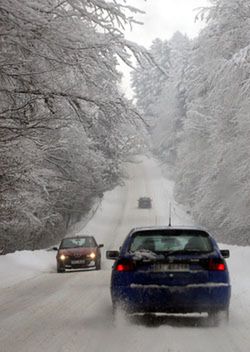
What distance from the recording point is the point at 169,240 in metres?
11.6

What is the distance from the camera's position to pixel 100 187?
187ft

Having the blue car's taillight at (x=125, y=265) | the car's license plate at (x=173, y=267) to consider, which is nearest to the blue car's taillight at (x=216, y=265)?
the car's license plate at (x=173, y=267)

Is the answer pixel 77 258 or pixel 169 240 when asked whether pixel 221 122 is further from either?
pixel 169 240

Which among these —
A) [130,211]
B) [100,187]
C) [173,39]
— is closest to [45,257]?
[100,187]

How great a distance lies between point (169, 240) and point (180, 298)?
1251mm

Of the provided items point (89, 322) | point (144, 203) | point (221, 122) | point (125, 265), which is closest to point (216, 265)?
point (125, 265)

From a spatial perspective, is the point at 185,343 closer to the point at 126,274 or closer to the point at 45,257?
the point at 126,274

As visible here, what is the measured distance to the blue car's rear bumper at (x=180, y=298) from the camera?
34.8 ft

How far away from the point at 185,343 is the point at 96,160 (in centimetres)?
4054

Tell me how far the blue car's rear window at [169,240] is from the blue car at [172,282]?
0.68ft

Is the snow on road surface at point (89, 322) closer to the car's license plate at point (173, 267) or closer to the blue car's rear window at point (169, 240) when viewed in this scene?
the car's license plate at point (173, 267)

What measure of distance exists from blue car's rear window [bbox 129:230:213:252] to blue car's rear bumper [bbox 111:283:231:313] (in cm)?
82

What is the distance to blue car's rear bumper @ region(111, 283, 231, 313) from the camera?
1059 cm

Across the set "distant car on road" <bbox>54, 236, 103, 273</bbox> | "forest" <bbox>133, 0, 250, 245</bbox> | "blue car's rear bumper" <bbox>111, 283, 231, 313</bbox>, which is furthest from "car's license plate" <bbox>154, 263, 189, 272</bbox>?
"distant car on road" <bbox>54, 236, 103, 273</bbox>
